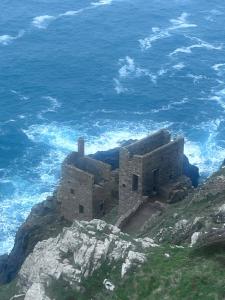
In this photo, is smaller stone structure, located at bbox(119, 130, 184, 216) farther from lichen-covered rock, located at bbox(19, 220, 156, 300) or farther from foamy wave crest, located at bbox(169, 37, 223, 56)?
foamy wave crest, located at bbox(169, 37, 223, 56)

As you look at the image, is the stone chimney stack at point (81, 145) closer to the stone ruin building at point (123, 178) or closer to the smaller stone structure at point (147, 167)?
the stone ruin building at point (123, 178)

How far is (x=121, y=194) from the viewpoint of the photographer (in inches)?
3238

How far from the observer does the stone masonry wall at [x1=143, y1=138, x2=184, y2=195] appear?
261 ft

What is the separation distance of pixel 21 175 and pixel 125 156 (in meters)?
54.5

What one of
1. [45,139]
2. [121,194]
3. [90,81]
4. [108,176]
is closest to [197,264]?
[121,194]

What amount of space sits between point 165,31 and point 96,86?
1398 inches

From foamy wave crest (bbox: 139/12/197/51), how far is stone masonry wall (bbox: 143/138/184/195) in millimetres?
94066

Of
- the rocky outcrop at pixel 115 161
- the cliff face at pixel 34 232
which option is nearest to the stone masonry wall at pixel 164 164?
the cliff face at pixel 34 232

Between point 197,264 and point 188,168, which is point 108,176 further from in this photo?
point 197,264

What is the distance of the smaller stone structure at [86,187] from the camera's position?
85.7 m

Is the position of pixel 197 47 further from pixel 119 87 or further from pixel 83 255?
pixel 83 255

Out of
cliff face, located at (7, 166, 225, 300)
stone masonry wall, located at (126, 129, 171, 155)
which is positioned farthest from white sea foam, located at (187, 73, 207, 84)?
cliff face, located at (7, 166, 225, 300)

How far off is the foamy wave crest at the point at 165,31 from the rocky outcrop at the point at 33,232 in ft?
283

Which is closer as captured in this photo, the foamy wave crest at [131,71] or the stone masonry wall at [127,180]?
the stone masonry wall at [127,180]
